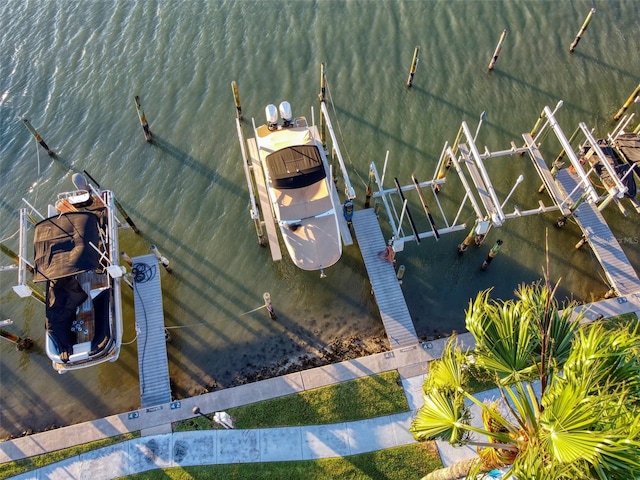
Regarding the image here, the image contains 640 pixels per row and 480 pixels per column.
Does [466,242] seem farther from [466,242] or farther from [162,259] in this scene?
[162,259]

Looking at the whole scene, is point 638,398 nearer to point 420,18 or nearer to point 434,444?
point 434,444

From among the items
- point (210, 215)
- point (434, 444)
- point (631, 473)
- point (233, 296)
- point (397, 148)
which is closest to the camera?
point (631, 473)

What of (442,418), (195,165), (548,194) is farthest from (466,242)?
(195,165)

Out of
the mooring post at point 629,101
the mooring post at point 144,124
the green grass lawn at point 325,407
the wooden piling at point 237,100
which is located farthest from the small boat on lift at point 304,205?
the mooring post at point 629,101

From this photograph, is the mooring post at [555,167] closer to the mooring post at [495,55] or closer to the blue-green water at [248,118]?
the blue-green water at [248,118]

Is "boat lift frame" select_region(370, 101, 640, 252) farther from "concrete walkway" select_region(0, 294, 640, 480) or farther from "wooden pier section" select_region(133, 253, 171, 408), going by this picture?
"wooden pier section" select_region(133, 253, 171, 408)

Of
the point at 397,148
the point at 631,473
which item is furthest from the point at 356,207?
the point at 631,473
